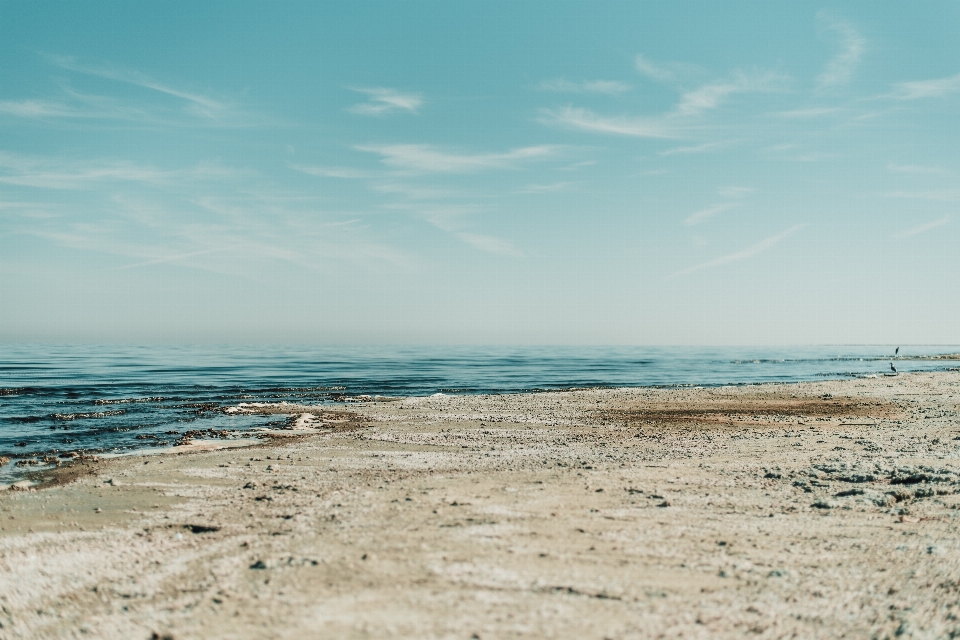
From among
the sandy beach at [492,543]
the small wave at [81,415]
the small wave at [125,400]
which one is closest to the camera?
the sandy beach at [492,543]

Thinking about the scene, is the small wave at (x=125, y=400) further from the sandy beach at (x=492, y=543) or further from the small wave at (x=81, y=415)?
the sandy beach at (x=492, y=543)

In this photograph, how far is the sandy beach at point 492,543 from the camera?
17.9 ft

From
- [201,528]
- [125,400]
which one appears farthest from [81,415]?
[201,528]

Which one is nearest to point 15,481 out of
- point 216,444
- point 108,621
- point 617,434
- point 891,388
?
point 216,444

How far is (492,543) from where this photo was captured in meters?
7.18

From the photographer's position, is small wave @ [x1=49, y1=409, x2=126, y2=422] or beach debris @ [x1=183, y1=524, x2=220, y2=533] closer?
beach debris @ [x1=183, y1=524, x2=220, y2=533]

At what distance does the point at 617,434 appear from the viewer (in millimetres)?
17641

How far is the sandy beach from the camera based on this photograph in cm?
546

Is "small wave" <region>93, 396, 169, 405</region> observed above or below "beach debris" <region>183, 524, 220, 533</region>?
below

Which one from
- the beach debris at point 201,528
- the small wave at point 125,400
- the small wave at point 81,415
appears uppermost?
the beach debris at point 201,528

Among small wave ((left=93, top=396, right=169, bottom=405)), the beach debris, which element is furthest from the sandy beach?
small wave ((left=93, top=396, right=169, bottom=405))

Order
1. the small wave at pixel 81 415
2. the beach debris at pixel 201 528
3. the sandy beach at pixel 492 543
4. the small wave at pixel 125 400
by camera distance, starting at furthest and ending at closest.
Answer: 1. the small wave at pixel 125 400
2. the small wave at pixel 81 415
3. the beach debris at pixel 201 528
4. the sandy beach at pixel 492 543

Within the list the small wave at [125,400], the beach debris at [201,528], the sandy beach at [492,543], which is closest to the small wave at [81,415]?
the small wave at [125,400]

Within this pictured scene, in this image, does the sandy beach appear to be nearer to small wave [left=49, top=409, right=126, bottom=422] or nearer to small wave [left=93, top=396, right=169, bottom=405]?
small wave [left=49, top=409, right=126, bottom=422]
